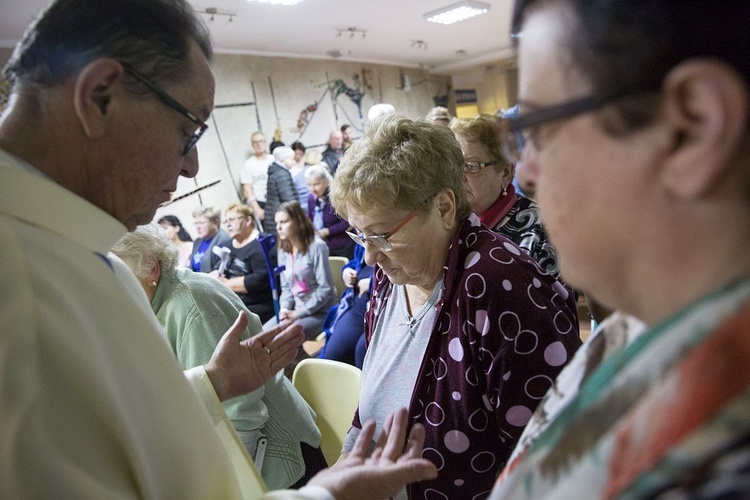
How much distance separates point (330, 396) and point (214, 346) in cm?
51

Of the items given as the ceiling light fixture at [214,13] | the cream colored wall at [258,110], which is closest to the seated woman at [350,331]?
the cream colored wall at [258,110]

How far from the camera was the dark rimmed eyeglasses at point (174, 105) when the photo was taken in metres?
0.84

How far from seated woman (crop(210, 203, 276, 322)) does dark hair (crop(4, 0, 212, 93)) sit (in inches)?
126

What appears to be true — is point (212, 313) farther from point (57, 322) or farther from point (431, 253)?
point (57, 322)

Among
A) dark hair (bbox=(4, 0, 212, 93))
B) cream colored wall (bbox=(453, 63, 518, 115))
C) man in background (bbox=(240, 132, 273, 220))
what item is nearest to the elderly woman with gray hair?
dark hair (bbox=(4, 0, 212, 93))

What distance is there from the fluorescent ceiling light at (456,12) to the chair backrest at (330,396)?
21.6 feet

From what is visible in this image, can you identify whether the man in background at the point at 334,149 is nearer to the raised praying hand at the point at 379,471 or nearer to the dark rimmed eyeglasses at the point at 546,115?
the raised praying hand at the point at 379,471

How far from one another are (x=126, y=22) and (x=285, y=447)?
1.47 m

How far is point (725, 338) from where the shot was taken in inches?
14.7

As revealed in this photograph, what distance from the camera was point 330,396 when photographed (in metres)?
2.01

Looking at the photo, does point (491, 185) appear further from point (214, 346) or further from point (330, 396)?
point (214, 346)

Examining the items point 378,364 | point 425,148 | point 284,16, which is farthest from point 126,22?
point 284,16

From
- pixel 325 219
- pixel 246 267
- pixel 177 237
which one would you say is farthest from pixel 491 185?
pixel 177 237

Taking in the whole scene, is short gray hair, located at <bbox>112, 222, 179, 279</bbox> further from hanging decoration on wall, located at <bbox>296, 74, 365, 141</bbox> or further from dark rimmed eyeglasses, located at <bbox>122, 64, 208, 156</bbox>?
hanging decoration on wall, located at <bbox>296, 74, 365, 141</bbox>
